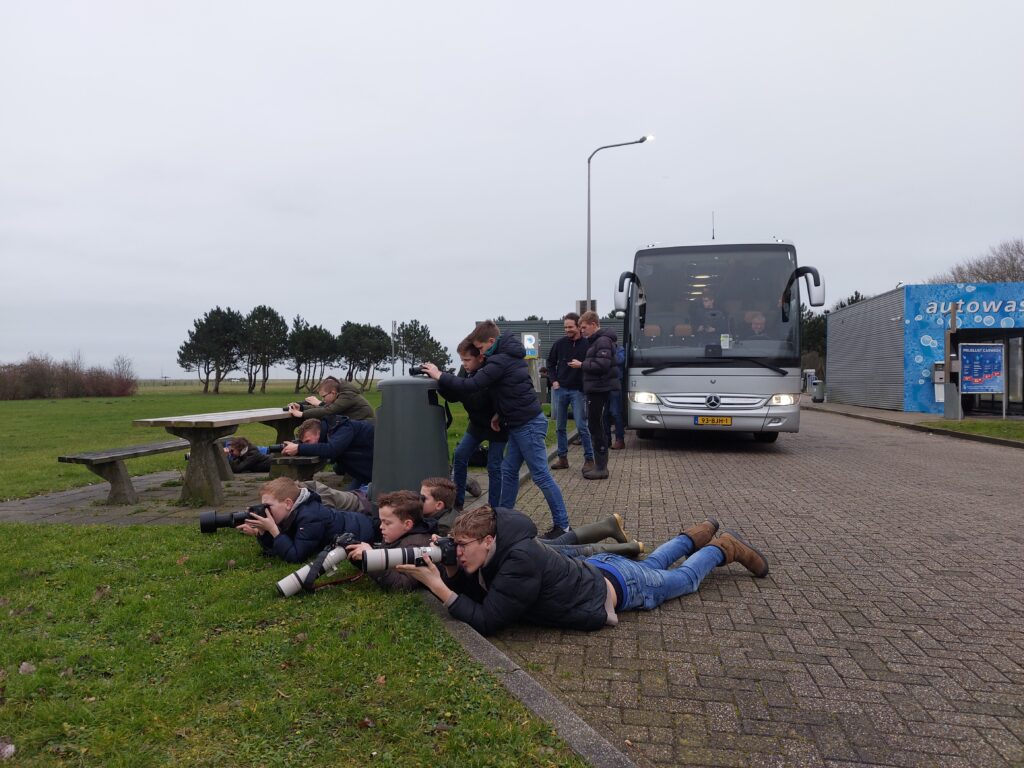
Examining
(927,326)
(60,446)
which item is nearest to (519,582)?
(60,446)

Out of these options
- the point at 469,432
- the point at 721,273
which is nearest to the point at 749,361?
the point at 721,273

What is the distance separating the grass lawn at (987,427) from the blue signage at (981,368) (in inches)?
80.3

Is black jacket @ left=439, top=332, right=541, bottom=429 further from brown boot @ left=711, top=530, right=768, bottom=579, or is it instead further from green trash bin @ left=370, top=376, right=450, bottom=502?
brown boot @ left=711, top=530, right=768, bottom=579

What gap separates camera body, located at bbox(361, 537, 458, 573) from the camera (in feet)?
11.7

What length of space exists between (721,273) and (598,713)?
31.2 feet

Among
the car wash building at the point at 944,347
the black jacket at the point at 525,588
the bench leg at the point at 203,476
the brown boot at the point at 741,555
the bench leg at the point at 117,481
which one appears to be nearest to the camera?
the black jacket at the point at 525,588

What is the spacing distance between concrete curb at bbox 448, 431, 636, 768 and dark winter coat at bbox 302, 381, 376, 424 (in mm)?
4064

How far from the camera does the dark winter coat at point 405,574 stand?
3.95 m

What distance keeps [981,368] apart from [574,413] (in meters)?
15.9

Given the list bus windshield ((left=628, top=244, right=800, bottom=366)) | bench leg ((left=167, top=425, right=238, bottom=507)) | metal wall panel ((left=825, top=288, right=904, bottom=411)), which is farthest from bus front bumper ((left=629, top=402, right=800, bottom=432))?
metal wall panel ((left=825, top=288, right=904, bottom=411))

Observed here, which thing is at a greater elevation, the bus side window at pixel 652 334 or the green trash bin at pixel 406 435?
the bus side window at pixel 652 334

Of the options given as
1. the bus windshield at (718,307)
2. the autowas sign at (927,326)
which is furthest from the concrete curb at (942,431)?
the bus windshield at (718,307)

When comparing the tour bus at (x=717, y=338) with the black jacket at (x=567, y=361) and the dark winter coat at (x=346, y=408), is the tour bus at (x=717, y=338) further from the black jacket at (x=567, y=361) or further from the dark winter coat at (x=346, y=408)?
the dark winter coat at (x=346, y=408)

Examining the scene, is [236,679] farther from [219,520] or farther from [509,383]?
[509,383]
